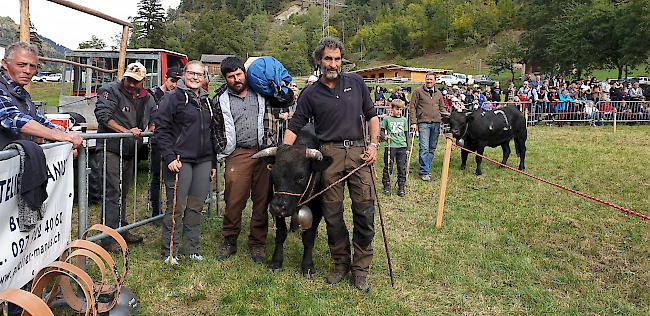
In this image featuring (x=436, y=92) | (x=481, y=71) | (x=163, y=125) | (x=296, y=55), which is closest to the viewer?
(x=163, y=125)

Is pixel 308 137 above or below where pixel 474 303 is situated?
above

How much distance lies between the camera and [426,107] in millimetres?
9461

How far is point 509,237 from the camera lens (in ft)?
19.6

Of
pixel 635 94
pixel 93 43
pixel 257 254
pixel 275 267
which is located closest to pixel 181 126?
pixel 257 254

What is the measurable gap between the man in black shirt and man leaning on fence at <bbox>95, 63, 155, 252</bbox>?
194 centimetres

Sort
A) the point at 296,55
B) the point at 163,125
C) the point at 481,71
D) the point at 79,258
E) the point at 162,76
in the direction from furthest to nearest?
1. the point at 296,55
2. the point at 481,71
3. the point at 162,76
4. the point at 163,125
5. the point at 79,258

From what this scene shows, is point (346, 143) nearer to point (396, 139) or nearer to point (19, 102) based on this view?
point (19, 102)

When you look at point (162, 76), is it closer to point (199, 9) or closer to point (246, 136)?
point (246, 136)

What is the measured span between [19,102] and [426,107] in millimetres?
7227

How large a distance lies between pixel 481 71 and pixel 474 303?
75.9 meters

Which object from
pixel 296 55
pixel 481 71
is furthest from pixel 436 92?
pixel 296 55

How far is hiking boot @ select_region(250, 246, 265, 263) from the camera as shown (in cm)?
505

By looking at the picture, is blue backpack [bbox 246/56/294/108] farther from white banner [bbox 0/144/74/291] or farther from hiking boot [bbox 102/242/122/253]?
hiking boot [bbox 102/242/122/253]

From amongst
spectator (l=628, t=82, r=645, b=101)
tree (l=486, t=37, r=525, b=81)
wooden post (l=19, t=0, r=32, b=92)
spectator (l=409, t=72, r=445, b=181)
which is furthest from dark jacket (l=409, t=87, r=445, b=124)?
tree (l=486, t=37, r=525, b=81)
